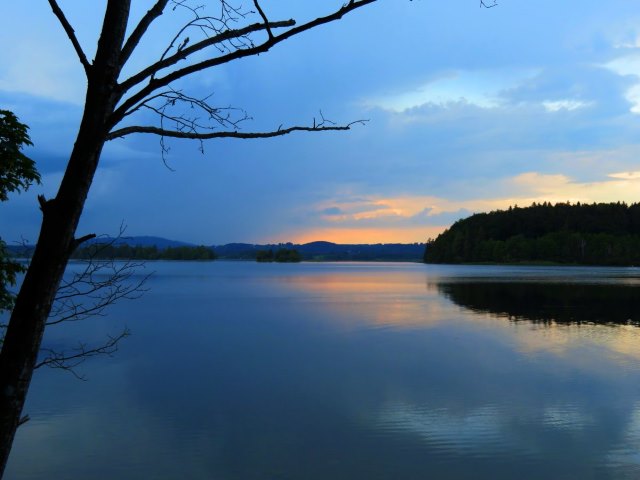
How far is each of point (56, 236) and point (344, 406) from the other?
42.4 ft

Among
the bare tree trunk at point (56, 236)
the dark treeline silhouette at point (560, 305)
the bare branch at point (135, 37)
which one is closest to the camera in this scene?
the bare tree trunk at point (56, 236)

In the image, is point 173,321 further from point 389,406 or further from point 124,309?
point 389,406

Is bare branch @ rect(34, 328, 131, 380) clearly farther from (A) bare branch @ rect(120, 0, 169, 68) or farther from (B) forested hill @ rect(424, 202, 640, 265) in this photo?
(B) forested hill @ rect(424, 202, 640, 265)

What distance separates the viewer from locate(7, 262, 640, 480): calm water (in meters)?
10.5

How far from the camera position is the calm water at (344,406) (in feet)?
34.5

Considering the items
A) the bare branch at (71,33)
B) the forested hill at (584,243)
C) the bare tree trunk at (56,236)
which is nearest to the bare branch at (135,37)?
the bare tree trunk at (56,236)

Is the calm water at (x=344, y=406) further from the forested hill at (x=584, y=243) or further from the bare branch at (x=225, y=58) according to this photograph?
the forested hill at (x=584, y=243)

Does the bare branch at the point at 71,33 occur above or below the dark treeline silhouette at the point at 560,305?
above

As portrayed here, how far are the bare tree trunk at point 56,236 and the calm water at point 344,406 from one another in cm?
845

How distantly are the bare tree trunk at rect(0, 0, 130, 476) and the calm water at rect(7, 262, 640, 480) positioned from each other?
8.45 meters

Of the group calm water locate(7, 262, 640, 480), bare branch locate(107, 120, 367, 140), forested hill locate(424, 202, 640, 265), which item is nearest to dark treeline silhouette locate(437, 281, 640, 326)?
calm water locate(7, 262, 640, 480)

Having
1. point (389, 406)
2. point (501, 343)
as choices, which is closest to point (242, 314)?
point (501, 343)

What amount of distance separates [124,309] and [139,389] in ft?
86.1

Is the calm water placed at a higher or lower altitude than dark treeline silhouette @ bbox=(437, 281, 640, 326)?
lower
